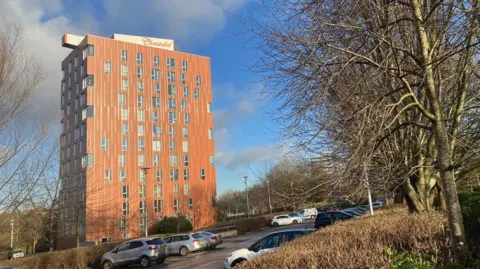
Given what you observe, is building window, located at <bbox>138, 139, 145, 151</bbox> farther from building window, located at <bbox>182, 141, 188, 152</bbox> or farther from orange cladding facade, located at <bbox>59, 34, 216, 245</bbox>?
building window, located at <bbox>182, 141, 188, 152</bbox>

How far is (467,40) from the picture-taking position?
6.27 meters

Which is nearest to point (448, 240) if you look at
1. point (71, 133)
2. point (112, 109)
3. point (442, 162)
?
point (442, 162)

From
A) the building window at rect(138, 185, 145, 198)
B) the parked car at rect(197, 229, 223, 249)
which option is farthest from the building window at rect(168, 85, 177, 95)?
the parked car at rect(197, 229, 223, 249)

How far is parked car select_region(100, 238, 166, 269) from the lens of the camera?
21.6 m

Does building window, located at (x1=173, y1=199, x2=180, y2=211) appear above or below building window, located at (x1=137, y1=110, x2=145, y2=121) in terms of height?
below

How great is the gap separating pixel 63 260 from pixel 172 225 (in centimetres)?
3019

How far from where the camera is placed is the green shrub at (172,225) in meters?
49.0

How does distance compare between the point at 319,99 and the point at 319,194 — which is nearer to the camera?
the point at 319,99

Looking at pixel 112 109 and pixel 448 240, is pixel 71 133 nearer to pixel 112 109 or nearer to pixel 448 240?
pixel 112 109

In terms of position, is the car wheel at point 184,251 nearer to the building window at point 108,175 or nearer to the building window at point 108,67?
the building window at point 108,175

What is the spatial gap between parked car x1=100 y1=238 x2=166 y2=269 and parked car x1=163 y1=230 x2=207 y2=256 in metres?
3.56

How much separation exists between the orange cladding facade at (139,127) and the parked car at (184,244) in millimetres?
22960

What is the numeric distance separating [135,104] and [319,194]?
52.4 m

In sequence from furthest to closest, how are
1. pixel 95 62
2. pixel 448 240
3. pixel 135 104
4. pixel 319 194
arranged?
pixel 135 104 → pixel 95 62 → pixel 319 194 → pixel 448 240
